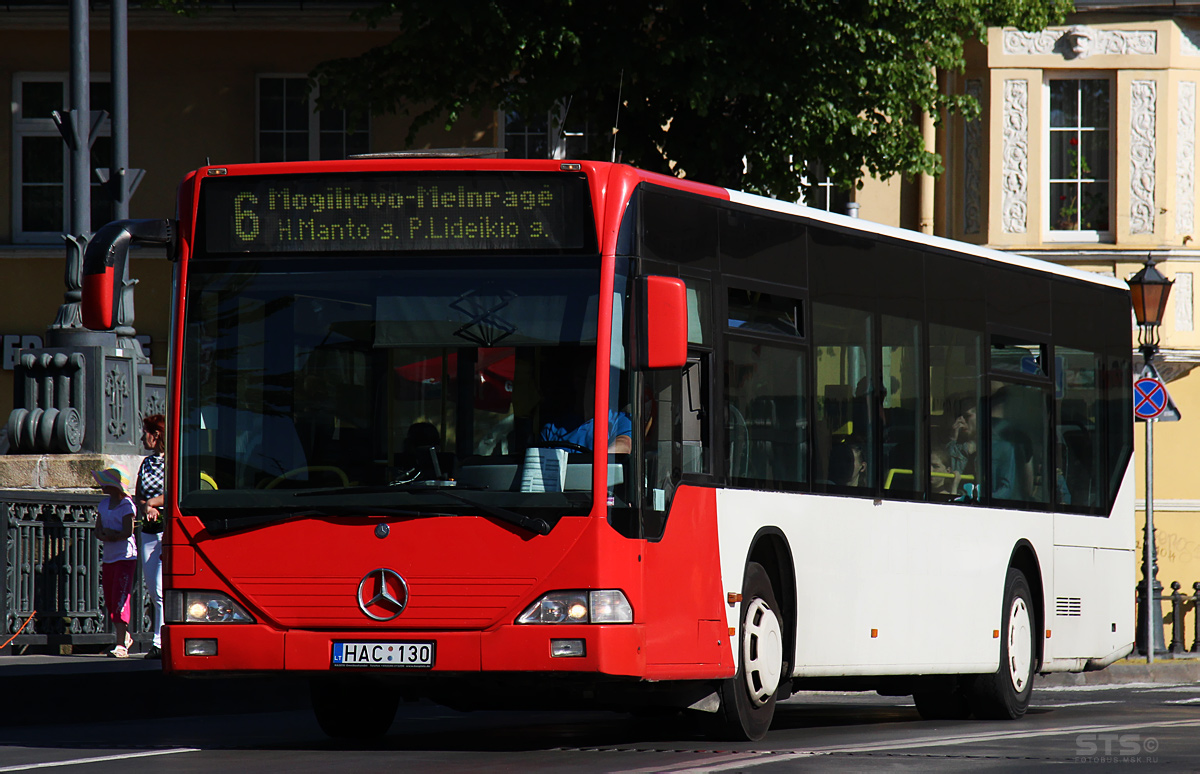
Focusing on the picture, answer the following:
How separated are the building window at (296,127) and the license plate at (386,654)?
19.0 metres

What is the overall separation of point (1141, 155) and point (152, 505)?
1700 centimetres

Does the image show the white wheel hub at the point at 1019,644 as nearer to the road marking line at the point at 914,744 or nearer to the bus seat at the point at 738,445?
the road marking line at the point at 914,744

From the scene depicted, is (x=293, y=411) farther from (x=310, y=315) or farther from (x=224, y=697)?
(x=224, y=697)

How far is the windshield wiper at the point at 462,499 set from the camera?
905cm

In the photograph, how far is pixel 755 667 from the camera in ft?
33.6

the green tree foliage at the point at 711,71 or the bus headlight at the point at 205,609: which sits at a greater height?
the green tree foliage at the point at 711,71

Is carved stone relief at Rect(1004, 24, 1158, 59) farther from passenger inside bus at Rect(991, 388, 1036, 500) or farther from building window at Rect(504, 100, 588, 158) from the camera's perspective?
passenger inside bus at Rect(991, 388, 1036, 500)

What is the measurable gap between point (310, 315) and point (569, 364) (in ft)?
4.29

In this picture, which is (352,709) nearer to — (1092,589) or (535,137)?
(1092,589)

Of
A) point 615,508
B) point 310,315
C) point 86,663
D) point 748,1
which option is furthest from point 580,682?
point 748,1

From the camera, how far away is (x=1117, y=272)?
2698cm

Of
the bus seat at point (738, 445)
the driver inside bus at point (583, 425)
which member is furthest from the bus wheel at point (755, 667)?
the driver inside bus at point (583, 425)

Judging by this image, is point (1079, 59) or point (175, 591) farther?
point (1079, 59)

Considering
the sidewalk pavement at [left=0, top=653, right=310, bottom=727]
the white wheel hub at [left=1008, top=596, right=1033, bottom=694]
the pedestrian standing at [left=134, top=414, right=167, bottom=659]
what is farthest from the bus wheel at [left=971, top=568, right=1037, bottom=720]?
the pedestrian standing at [left=134, top=414, right=167, bottom=659]
